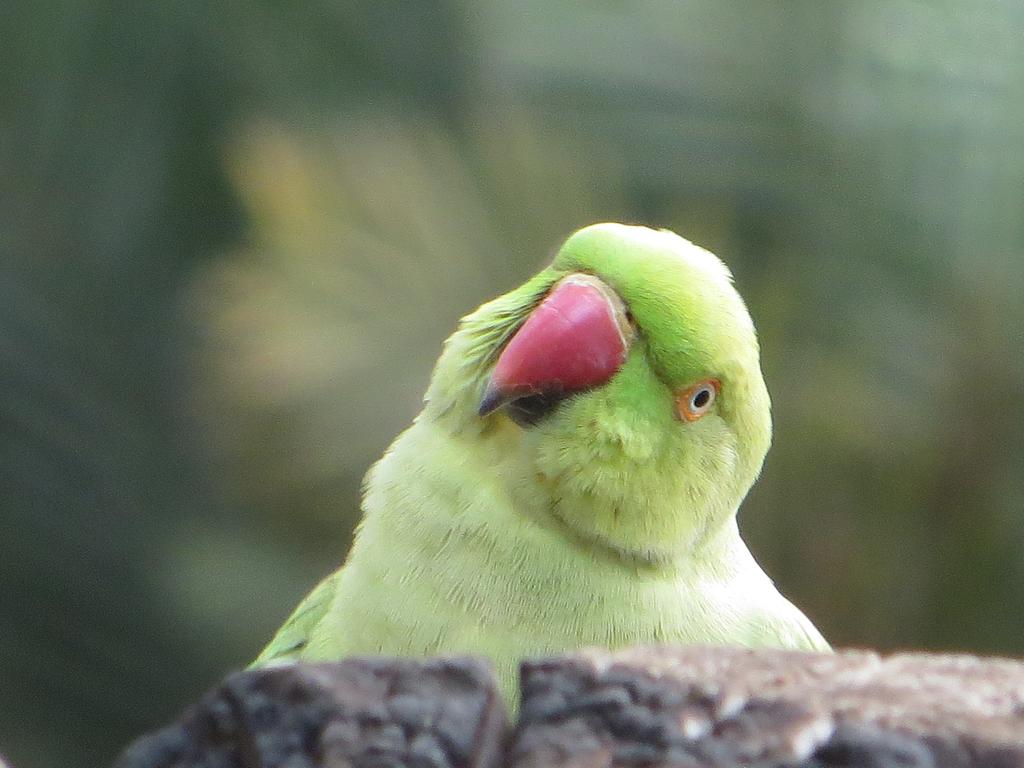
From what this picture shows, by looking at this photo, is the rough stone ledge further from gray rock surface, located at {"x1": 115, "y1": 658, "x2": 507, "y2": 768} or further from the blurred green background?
the blurred green background

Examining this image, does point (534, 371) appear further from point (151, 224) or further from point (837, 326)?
point (151, 224)

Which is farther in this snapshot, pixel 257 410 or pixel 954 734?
pixel 257 410

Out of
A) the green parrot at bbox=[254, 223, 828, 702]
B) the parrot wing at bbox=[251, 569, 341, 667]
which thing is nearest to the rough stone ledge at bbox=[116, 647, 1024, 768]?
the green parrot at bbox=[254, 223, 828, 702]

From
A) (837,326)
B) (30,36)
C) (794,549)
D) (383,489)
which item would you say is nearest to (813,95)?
(837,326)

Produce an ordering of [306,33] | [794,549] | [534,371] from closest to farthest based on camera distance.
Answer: [534,371] < [794,549] < [306,33]

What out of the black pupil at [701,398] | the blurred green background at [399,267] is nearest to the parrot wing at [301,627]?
the black pupil at [701,398]

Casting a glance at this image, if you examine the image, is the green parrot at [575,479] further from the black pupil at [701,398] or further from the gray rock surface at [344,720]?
the gray rock surface at [344,720]

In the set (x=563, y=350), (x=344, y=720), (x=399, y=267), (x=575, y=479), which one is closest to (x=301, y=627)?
(x=575, y=479)
